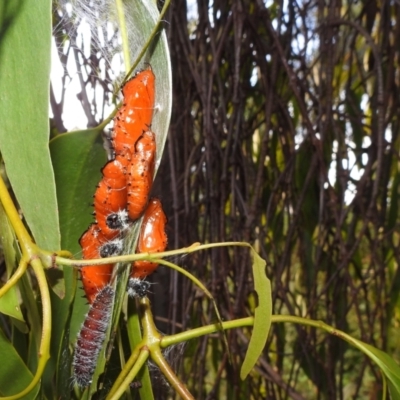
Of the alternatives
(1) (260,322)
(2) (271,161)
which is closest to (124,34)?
(1) (260,322)

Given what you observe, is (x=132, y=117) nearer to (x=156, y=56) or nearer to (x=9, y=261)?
(x=156, y=56)

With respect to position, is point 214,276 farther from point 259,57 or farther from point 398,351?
point 398,351

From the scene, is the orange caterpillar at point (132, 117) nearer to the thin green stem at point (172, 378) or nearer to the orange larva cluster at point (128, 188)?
the orange larva cluster at point (128, 188)

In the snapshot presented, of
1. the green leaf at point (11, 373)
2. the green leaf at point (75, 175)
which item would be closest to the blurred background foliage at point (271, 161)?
the green leaf at point (75, 175)

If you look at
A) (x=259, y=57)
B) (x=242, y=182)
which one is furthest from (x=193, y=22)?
(x=242, y=182)

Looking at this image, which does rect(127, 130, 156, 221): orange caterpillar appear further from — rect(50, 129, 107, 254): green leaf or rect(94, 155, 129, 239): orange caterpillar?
rect(50, 129, 107, 254): green leaf

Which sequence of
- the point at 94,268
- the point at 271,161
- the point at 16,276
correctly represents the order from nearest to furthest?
1. the point at 16,276
2. the point at 94,268
3. the point at 271,161

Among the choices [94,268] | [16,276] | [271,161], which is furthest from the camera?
[271,161]
